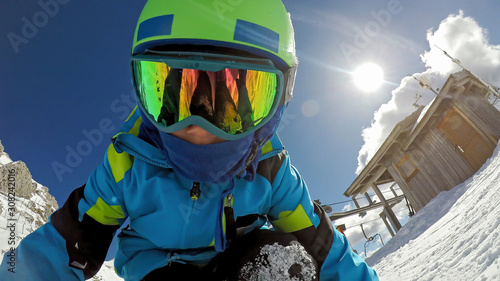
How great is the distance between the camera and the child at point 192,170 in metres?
1.33

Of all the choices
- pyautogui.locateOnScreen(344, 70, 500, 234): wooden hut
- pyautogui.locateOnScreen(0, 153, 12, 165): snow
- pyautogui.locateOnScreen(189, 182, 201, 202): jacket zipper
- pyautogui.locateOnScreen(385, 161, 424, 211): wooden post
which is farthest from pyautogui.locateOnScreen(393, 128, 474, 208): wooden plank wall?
pyautogui.locateOnScreen(0, 153, 12, 165): snow

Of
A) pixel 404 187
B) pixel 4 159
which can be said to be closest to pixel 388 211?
pixel 404 187

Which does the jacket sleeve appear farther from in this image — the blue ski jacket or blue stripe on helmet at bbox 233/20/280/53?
blue stripe on helmet at bbox 233/20/280/53

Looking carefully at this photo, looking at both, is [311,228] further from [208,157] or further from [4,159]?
[4,159]

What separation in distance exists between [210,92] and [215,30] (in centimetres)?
32

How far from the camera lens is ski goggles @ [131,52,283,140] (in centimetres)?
131

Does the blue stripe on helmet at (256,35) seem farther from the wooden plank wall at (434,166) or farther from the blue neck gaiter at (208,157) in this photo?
the wooden plank wall at (434,166)

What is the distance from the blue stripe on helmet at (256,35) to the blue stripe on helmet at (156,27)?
361 millimetres

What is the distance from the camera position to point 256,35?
4.71 ft

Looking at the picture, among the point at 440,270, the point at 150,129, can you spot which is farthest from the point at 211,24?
the point at 440,270

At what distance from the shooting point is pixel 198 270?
142 centimetres

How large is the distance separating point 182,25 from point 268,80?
21.7 inches

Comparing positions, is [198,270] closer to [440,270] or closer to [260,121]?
[260,121]

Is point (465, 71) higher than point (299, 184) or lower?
higher
